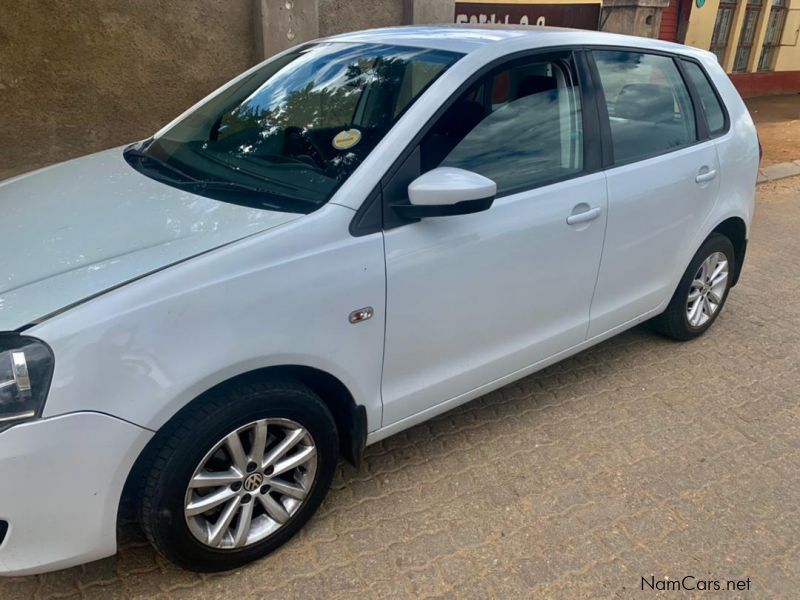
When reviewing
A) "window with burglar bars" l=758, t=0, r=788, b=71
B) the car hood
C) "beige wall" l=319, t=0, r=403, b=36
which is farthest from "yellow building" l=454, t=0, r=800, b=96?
the car hood

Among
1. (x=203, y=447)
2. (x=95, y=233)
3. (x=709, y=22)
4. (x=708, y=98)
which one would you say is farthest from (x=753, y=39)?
(x=203, y=447)

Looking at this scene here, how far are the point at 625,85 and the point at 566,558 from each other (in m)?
Result: 2.24

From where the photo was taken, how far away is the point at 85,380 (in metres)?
1.79

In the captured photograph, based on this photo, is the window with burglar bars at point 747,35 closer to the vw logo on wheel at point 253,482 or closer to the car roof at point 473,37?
the car roof at point 473,37

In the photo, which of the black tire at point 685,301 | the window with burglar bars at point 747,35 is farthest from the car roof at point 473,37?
the window with burglar bars at point 747,35

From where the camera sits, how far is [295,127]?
2775 mm

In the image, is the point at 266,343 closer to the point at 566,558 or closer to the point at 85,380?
the point at 85,380

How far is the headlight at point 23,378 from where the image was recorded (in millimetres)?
1754

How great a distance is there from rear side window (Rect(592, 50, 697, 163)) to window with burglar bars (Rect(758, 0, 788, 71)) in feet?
47.4

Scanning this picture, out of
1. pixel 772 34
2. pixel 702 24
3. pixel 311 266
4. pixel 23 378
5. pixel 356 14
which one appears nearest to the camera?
pixel 23 378

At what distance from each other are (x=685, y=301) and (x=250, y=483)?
2776mm

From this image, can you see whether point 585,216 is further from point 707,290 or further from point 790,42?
point 790,42

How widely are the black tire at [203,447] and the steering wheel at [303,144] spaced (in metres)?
0.86

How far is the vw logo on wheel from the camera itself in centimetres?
225
